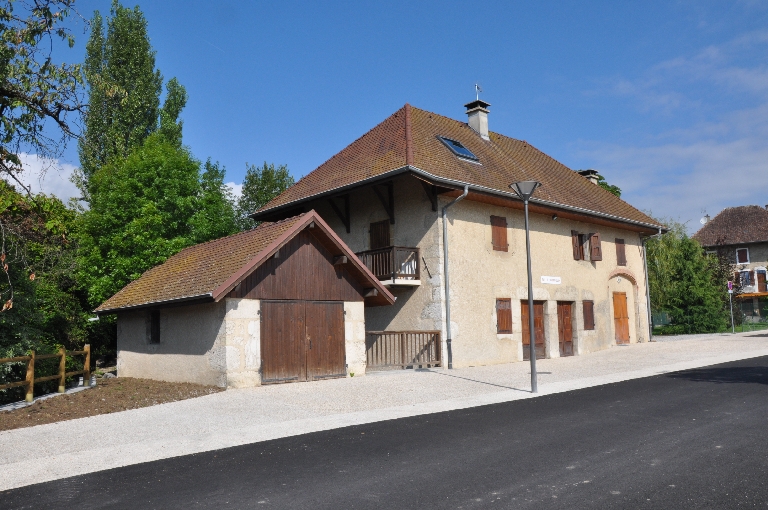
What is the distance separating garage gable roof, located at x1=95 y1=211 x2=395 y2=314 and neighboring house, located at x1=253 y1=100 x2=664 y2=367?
87.0 inches

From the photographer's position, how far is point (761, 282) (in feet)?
166

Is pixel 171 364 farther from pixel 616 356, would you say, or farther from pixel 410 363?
pixel 616 356

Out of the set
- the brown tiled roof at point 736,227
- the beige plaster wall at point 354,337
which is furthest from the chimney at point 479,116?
the brown tiled roof at point 736,227

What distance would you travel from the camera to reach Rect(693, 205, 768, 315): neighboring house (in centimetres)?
5031

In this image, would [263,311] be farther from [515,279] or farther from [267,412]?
[515,279]

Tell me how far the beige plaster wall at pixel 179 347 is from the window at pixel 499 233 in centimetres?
963

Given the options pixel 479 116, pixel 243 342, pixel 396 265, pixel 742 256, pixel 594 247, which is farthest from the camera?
pixel 742 256

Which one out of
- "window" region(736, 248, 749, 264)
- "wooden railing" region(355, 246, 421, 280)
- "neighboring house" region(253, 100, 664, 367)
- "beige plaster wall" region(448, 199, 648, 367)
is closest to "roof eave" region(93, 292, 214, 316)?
"neighboring house" region(253, 100, 664, 367)

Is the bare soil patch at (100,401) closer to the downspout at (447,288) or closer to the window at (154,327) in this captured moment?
the window at (154,327)

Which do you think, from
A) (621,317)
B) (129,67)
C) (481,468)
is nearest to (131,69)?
(129,67)

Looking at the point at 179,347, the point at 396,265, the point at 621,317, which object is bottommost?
the point at 179,347

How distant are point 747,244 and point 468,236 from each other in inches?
1615

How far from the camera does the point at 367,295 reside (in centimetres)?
1695

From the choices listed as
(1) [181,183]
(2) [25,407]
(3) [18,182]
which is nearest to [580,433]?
(3) [18,182]
